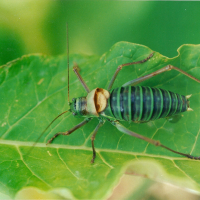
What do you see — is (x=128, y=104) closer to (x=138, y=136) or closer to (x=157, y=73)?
(x=138, y=136)

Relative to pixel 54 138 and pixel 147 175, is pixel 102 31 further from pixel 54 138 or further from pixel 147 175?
pixel 147 175

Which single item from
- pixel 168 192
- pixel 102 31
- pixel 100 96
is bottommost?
pixel 168 192

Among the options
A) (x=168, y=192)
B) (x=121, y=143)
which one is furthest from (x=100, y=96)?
(x=168, y=192)

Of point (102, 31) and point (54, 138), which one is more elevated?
point (102, 31)

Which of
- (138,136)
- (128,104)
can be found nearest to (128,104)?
(128,104)

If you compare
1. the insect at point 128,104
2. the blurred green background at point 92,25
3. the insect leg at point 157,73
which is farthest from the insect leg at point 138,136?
the blurred green background at point 92,25

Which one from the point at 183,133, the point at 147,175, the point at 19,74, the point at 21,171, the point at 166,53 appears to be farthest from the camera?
the point at 166,53
